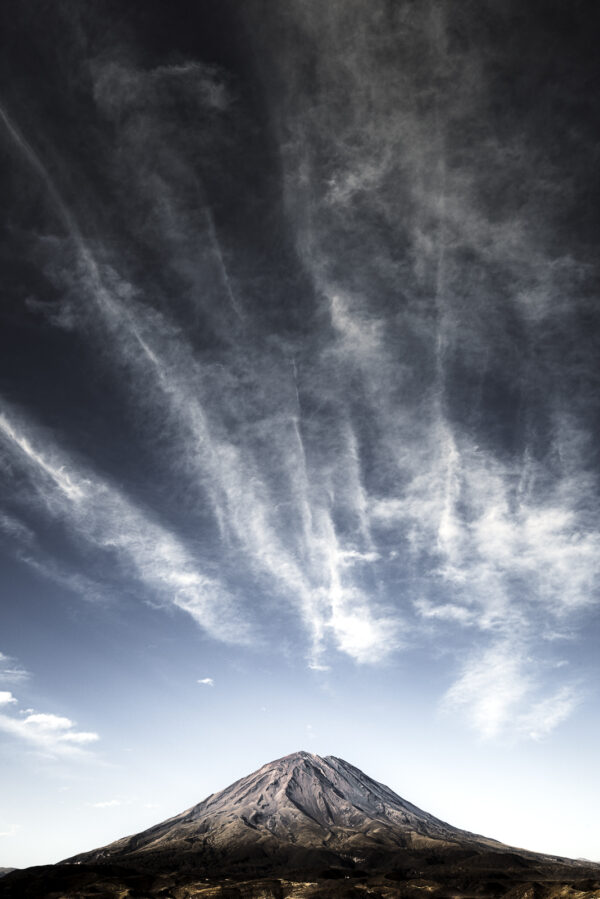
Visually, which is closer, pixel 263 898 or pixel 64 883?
pixel 263 898

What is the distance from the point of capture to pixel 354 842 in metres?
192

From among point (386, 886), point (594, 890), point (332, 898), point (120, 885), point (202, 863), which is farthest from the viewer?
point (202, 863)

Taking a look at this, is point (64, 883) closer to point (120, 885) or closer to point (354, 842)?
point (120, 885)

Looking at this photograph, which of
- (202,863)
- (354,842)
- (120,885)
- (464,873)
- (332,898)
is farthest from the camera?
(354,842)

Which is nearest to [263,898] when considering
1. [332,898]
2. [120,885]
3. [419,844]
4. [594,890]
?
[332,898]

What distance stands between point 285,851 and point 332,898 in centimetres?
9028

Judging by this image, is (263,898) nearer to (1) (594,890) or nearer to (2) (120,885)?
(2) (120,885)

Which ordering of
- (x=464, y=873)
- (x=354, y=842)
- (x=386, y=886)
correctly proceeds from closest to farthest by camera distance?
1. (x=386, y=886)
2. (x=464, y=873)
3. (x=354, y=842)

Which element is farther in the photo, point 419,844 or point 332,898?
point 419,844

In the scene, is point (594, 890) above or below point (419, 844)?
above

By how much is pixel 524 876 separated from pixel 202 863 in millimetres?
108038

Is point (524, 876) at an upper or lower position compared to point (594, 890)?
lower

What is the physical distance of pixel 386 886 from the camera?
119 meters

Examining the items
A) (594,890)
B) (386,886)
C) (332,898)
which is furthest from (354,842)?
(594,890)
